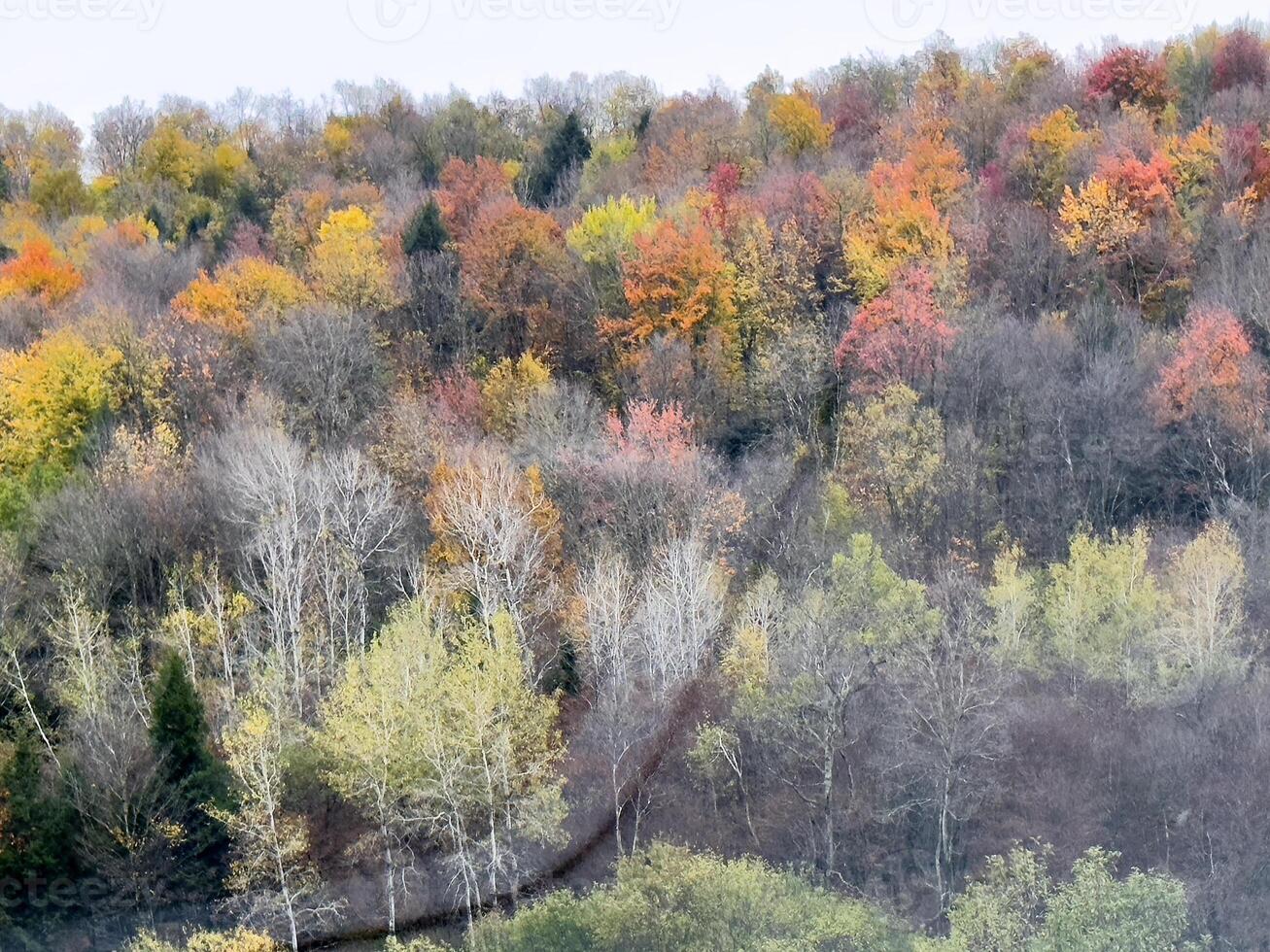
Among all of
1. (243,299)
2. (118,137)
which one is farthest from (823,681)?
(118,137)

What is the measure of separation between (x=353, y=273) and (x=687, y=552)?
14500mm

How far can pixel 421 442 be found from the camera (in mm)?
29281

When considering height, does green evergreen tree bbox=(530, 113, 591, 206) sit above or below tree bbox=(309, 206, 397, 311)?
above

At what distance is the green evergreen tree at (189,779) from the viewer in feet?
68.7

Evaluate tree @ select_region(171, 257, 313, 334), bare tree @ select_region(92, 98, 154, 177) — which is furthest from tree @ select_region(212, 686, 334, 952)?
bare tree @ select_region(92, 98, 154, 177)

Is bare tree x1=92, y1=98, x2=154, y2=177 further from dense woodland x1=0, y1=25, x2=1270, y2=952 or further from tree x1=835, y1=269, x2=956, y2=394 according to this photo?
tree x1=835, y1=269, x2=956, y2=394

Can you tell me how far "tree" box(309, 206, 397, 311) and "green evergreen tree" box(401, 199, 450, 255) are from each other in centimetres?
77

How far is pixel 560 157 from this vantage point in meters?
46.5

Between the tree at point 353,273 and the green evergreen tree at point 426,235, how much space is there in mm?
775

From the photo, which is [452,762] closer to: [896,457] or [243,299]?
[896,457]

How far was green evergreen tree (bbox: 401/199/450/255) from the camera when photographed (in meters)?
36.9

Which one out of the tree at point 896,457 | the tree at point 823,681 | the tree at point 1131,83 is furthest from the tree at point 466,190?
the tree at point 823,681

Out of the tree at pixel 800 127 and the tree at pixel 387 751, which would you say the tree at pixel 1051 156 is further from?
the tree at pixel 387 751

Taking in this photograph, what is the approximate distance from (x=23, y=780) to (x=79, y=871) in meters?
1.55
